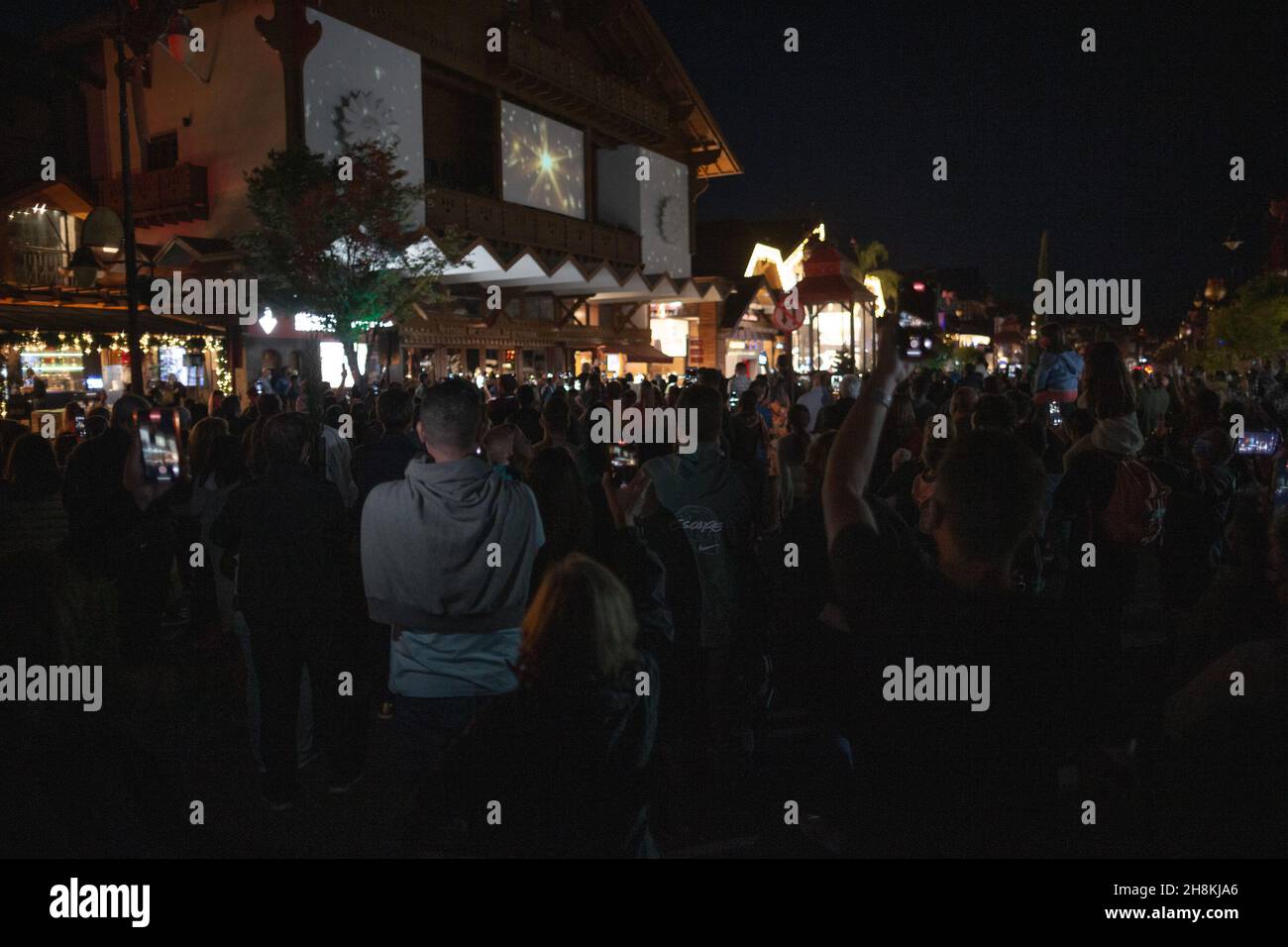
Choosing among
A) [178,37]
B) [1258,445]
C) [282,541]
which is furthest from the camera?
[178,37]

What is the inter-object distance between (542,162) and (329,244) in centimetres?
1507

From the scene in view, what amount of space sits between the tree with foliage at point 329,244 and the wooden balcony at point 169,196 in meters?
5.90

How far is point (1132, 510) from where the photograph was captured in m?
5.14

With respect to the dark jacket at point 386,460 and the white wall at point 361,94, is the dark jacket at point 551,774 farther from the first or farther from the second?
the white wall at point 361,94

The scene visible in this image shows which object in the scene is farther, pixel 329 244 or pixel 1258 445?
pixel 329 244

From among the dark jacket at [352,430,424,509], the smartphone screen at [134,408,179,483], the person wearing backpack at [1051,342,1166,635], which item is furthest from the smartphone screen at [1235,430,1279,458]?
the smartphone screen at [134,408,179,483]

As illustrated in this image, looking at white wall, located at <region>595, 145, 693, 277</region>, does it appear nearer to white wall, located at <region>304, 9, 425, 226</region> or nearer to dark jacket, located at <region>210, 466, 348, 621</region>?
white wall, located at <region>304, 9, 425, 226</region>

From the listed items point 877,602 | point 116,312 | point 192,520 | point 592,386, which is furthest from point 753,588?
point 116,312

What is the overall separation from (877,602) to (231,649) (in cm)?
562

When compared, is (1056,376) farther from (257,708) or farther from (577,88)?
(577,88)

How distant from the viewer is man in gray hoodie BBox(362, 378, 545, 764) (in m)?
3.48

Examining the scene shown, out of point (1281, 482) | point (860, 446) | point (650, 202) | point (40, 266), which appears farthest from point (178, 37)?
point (860, 446)

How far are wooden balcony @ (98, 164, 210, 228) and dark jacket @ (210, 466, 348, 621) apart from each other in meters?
22.3
